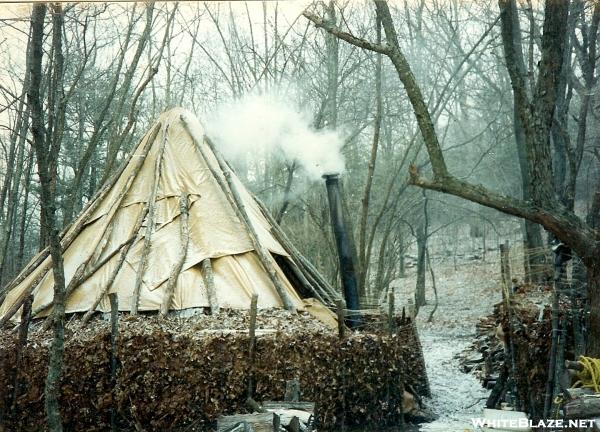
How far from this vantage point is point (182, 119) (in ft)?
45.2

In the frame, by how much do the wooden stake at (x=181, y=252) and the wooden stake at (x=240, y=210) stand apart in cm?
79

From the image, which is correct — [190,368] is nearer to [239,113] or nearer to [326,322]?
[326,322]

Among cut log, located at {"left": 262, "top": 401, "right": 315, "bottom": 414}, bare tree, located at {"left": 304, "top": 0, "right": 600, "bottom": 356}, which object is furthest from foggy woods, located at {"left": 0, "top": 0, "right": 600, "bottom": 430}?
cut log, located at {"left": 262, "top": 401, "right": 315, "bottom": 414}

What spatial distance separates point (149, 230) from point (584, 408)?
8.45 meters

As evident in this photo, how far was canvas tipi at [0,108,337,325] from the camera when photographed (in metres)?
11.1

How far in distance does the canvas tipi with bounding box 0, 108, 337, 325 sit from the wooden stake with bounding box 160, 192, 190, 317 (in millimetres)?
17

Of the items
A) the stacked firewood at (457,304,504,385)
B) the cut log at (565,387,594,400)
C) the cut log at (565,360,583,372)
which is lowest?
the stacked firewood at (457,304,504,385)

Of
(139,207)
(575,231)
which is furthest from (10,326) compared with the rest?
(575,231)

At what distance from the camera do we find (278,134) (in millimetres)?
18672

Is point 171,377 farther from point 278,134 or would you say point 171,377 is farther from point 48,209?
point 278,134

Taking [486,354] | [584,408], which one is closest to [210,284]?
[486,354]

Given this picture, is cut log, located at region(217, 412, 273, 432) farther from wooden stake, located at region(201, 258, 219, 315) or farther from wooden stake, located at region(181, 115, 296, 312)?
wooden stake, located at region(181, 115, 296, 312)

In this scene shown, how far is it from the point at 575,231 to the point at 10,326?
853cm

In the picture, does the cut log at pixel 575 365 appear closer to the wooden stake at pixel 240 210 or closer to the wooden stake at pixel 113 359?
the wooden stake at pixel 240 210
